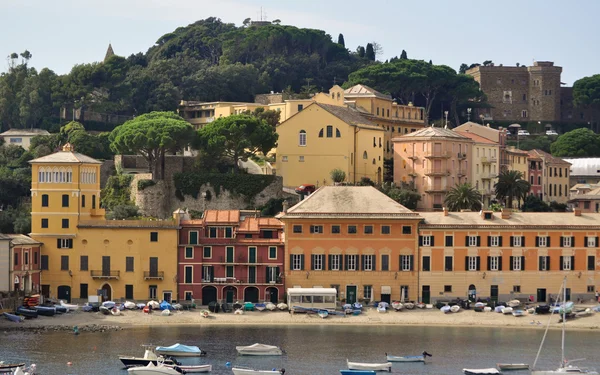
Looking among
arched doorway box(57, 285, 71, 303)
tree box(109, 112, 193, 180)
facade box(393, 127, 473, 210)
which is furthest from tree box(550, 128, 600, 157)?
arched doorway box(57, 285, 71, 303)

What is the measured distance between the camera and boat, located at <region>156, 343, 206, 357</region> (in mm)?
84812

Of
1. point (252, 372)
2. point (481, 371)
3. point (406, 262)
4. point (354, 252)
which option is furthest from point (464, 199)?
point (252, 372)

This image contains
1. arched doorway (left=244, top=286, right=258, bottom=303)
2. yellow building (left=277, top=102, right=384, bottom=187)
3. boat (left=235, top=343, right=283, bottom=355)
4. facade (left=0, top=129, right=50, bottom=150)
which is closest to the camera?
boat (left=235, top=343, right=283, bottom=355)

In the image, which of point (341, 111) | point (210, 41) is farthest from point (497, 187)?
point (210, 41)

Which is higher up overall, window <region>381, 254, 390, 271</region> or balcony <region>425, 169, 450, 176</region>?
balcony <region>425, 169, 450, 176</region>

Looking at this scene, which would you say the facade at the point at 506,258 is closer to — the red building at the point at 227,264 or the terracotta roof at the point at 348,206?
the terracotta roof at the point at 348,206

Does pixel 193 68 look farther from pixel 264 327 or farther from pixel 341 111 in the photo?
pixel 264 327

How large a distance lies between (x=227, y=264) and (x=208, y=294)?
2.55 meters

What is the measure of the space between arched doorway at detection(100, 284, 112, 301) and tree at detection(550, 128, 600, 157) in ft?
242

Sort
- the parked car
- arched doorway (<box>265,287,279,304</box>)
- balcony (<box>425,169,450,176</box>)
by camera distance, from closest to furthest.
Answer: arched doorway (<box>265,287,279,304</box>) → the parked car → balcony (<box>425,169,450,176</box>)

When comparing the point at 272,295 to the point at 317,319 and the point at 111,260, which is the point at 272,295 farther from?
the point at 111,260

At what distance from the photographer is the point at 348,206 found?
103 m

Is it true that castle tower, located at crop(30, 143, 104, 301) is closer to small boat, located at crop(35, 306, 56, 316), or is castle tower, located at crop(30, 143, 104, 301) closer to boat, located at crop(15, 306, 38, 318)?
small boat, located at crop(35, 306, 56, 316)

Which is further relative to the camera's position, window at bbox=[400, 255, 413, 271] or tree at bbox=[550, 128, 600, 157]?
tree at bbox=[550, 128, 600, 157]
